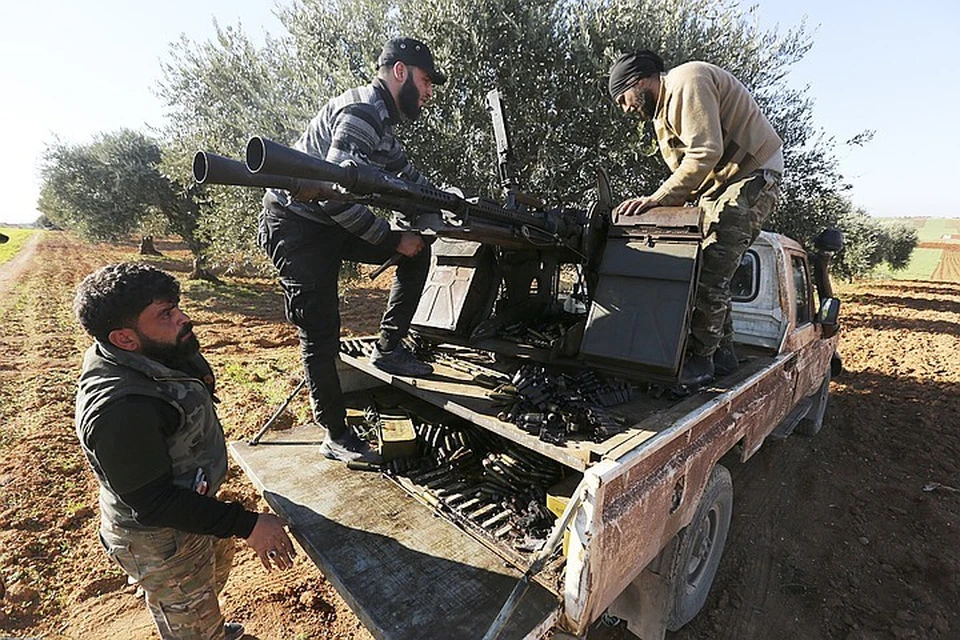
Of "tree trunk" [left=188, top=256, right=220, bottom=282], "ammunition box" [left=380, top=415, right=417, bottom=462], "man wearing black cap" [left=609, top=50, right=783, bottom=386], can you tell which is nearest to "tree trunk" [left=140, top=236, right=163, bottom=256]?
"tree trunk" [left=188, top=256, right=220, bottom=282]

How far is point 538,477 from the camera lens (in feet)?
8.50

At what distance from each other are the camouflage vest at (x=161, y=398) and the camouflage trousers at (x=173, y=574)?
0.07 meters

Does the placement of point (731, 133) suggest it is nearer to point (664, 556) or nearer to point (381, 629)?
point (664, 556)

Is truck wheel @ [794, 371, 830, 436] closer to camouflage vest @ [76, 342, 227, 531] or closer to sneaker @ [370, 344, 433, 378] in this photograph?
sneaker @ [370, 344, 433, 378]

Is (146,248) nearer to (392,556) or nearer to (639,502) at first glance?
(392,556)

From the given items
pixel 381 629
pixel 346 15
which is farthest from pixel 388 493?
pixel 346 15

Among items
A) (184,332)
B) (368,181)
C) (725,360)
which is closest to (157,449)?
(184,332)

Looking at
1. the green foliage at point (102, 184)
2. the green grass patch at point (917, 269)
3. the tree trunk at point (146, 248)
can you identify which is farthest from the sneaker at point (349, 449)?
the green grass patch at point (917, 269)

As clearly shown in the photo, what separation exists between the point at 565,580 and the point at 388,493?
3.93 feet

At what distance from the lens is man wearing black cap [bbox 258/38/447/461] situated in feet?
8.49

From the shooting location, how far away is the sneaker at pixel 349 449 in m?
2.96

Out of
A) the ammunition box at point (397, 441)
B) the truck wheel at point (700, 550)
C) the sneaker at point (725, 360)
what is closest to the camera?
the truck wheel at point (700, 550)

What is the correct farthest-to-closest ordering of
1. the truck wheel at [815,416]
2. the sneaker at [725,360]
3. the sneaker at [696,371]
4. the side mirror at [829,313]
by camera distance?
the truck wheel at [815,416], the side mirror at [829,313], the sneaker at [725,360], the sneaker at [696,371]

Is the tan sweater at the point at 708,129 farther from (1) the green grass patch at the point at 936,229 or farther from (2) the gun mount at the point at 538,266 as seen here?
(1) the green grass patch at the point at 936,229
